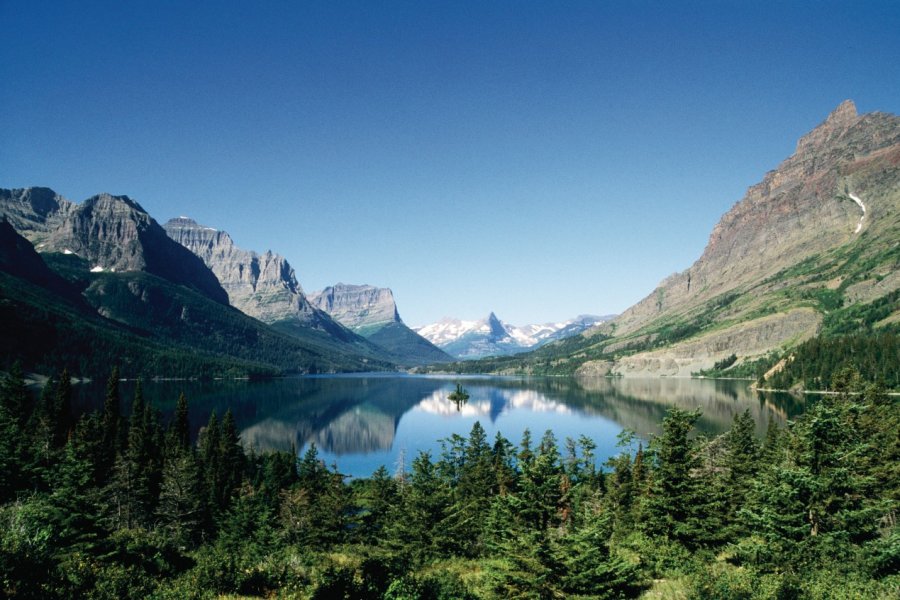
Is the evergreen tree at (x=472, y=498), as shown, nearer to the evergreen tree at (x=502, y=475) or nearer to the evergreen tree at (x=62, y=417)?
the evergreen tree at (x=502, y=475)

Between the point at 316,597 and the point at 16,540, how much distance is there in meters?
9.88

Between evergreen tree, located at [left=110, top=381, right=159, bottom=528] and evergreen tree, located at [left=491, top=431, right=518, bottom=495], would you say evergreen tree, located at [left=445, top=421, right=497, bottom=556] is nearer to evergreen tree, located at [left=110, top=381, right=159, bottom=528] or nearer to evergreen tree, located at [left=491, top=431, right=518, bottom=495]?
evergreen tree, located at [left=491, top=431, right=518, bottom=495]

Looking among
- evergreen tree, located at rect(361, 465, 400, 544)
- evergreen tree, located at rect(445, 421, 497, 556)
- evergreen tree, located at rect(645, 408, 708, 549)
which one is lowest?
evergreen tree, located at rect(361, 465, 400, 544)

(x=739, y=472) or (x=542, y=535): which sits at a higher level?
(x=542, y=535)

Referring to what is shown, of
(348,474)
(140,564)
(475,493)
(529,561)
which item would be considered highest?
(529,561)

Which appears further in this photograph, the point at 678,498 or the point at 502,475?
the point at 502,475

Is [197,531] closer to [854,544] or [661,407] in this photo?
[854,544]

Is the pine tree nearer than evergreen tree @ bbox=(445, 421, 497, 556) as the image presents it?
No

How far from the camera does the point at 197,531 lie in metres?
68.8

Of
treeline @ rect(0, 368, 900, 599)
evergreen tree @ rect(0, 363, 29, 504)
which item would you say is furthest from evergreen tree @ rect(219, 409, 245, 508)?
evergreen tree @ rect(0, 363, 29, 504)

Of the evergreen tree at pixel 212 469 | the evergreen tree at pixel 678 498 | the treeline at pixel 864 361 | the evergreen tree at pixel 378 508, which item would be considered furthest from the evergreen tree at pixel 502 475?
the treeline at pixel 864 361

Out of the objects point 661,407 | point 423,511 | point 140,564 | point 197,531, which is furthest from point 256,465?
point 661,407

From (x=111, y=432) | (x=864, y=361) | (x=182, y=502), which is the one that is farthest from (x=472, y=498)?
(x=864, y=361)

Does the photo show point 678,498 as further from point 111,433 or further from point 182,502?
point 111,433
